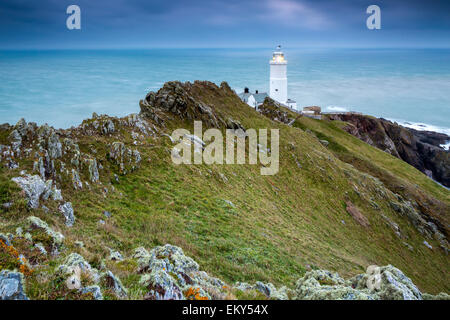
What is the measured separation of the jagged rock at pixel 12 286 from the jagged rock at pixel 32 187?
7581 millimetres

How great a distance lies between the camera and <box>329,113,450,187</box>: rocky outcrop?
86.8m

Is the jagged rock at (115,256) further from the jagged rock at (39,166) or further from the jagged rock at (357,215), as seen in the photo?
the jagged rock at (357,215)

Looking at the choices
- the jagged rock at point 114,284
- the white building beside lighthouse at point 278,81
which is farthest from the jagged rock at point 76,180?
the white building beside lighthouse at point 278,81

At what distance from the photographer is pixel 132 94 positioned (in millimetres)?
189500

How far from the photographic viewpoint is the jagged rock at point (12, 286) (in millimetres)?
7148

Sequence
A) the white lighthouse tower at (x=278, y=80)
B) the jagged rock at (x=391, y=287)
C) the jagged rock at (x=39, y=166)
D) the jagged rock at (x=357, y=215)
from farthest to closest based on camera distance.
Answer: the white lighthouse tower at (x=278, y=80)
the jagged rock at (x=357, y=215)
the jagged rock at (x=39, y=166)
the jagged rock at (x=391, y=287)

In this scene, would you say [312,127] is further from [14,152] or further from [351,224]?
[14,152]

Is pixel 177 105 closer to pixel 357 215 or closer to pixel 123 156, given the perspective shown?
pixel 123 156

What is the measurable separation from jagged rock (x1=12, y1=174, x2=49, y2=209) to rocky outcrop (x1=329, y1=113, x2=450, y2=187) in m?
86.7

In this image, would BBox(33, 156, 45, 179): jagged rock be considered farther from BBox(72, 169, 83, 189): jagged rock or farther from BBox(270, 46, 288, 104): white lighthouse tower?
BBox(270, 46, 288, 104): white lighthouse tower

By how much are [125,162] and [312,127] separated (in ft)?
184

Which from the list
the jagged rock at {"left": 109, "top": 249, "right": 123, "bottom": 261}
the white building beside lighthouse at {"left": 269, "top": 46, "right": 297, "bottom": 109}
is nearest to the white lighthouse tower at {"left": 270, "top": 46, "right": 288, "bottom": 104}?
the white building beside lighthouse at {"left": 269, "top": 46, "right": 297, "bottom": 109}

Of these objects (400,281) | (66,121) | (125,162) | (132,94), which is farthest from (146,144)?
(132,94)

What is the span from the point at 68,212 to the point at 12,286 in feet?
27.1
